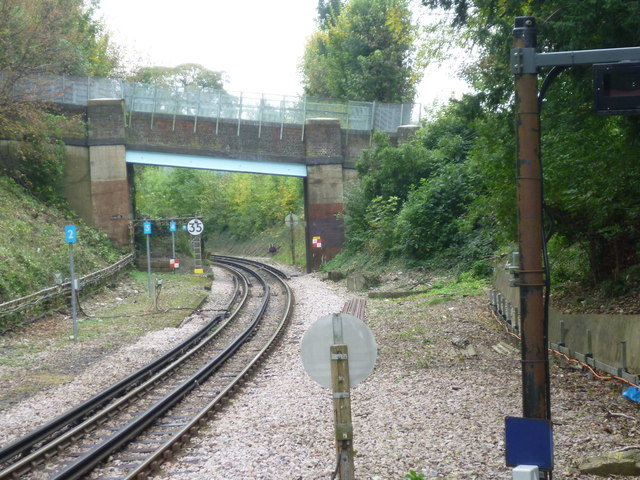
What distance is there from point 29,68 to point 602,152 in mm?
24803

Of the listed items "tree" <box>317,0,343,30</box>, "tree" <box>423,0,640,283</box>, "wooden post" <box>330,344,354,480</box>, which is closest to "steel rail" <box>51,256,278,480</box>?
"wooden post" <box>330,344,354,480</box>

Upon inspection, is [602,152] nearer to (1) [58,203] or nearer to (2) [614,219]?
(2) [614,219]

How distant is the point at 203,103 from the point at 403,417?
31938mm

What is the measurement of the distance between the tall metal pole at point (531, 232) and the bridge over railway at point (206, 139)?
32148mm

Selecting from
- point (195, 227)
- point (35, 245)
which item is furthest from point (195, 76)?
point (35, 245)

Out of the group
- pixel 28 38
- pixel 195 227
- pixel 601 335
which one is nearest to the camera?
pixel 601 335

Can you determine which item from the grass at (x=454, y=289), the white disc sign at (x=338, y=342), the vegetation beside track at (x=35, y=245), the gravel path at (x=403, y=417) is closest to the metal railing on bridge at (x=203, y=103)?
the vegetation beside track at (x=35, y=245)

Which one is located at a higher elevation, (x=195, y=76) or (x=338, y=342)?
(x=195, y=76)

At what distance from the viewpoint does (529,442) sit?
6250mm

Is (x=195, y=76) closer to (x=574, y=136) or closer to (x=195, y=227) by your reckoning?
(x=195, y=227)

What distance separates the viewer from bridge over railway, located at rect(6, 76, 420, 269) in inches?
1513

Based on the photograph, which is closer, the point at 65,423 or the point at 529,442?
the point at 529,442

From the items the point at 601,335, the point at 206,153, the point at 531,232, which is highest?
the point at 206,153

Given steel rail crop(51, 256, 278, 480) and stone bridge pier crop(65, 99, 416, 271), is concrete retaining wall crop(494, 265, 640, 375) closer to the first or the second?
steel rail crop(51, 256, 278, 480)
